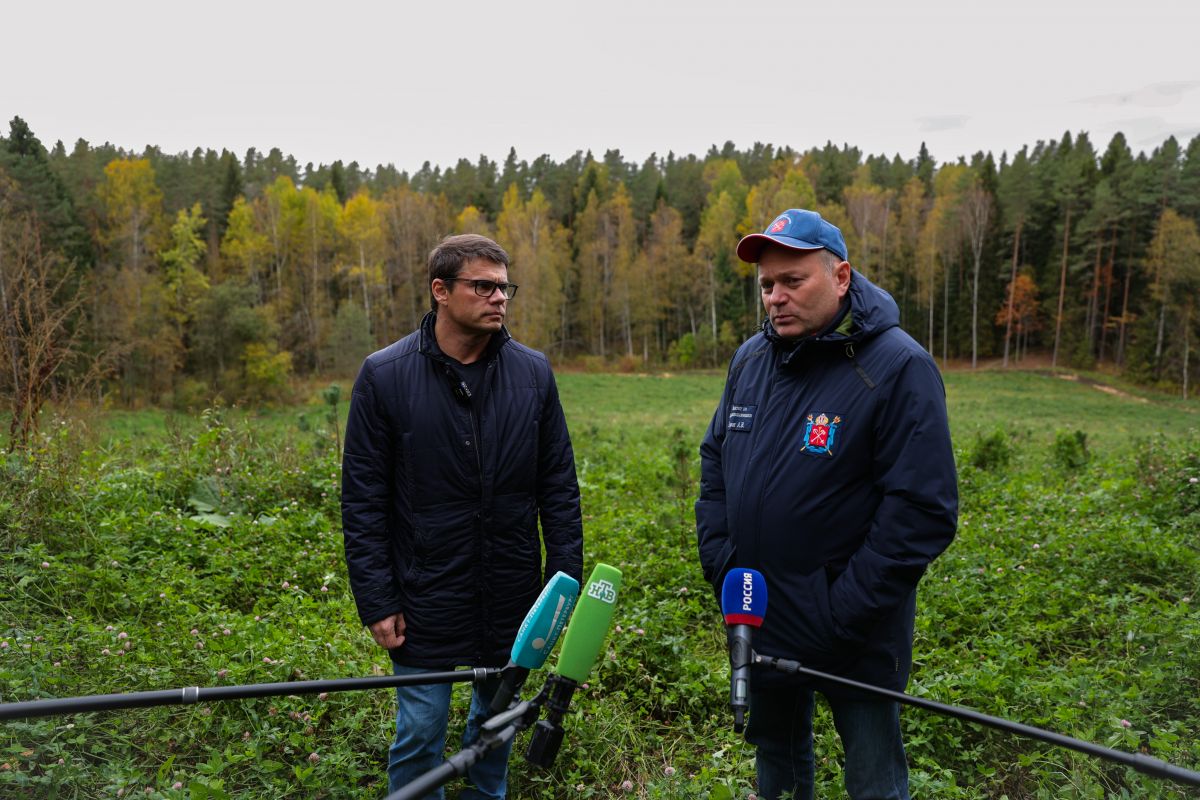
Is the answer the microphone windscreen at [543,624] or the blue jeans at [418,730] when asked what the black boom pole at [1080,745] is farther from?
the blue jeans at [418,730]

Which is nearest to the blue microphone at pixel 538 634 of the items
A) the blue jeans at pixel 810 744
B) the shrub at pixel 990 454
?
the blue jeans at pixel 810 744

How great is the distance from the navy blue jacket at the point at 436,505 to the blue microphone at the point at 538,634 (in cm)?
109

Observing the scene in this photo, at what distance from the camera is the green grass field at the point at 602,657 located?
128 inches

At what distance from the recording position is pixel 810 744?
9.50 feet

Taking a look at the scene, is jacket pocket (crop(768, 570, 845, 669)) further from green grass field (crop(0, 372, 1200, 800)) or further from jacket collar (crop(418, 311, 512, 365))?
jacket collar (crop(418, 311, 512, 365))

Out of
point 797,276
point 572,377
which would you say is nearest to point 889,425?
point 797,276

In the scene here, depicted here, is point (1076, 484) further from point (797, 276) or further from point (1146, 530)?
point (797, 276)

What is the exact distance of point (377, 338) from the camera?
1992 inches

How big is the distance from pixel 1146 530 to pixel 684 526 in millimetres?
3470

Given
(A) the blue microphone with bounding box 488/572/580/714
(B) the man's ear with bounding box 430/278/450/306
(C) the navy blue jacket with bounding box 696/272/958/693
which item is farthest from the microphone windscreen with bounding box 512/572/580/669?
(B) the man's ear with bounding box 430/278/450/306

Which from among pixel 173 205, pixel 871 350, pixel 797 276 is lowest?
pixel 871 350

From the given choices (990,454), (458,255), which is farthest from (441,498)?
(990,454)

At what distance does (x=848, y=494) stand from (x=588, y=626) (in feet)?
3.71

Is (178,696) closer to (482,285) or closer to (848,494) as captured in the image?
(482,285)
